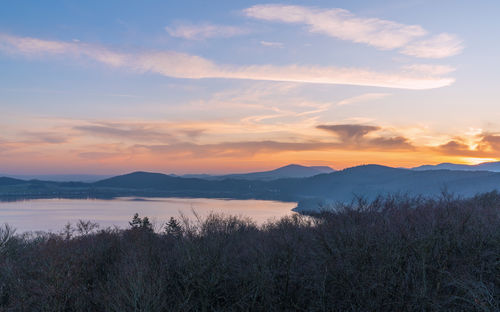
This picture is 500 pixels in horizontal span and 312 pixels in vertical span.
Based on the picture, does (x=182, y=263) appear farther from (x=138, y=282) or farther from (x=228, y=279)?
(x=138, y=282)

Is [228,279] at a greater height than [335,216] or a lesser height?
lesser

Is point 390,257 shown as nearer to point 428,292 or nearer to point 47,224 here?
point 428,292

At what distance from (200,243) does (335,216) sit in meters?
7.76

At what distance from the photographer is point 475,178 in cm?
12962

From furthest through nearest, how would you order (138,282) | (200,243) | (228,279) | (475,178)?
(475,178) < (200,243) < (228,279) < (138,282)

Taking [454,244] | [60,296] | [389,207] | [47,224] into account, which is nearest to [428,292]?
[454,244]

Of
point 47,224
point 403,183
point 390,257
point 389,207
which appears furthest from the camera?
point 403,183

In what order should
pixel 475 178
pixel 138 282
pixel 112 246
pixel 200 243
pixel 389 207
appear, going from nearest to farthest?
pixel 138 282 < pixel 200 243 < pixel 389 207 < pixel 112 246 < pixel 475 178

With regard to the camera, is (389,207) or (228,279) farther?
(389,207)

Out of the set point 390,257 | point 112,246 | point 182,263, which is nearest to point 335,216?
point 390,257

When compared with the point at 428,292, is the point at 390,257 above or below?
above

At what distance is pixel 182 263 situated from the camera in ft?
54.1

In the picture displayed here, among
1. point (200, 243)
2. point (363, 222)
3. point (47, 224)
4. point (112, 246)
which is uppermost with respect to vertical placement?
point (363, 222)

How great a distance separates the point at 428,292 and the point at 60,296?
45.6 ft
